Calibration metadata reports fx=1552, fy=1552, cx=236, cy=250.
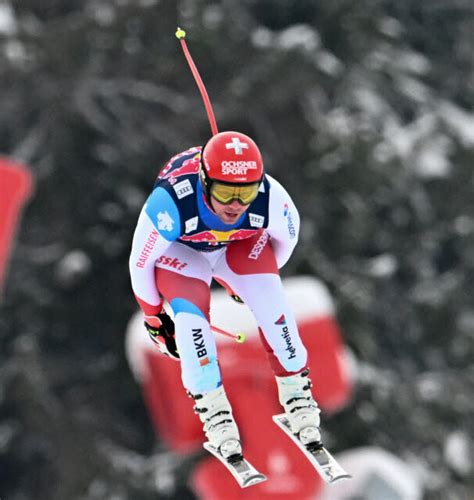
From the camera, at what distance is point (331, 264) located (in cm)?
2433

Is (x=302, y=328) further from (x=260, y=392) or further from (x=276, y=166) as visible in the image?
(x=276, y=166)

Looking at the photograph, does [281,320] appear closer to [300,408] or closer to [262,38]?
[300,408]

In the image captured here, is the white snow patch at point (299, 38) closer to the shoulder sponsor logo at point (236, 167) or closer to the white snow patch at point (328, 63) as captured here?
the white snow patch at point (328, 63)

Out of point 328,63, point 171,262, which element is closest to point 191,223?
point 171,262

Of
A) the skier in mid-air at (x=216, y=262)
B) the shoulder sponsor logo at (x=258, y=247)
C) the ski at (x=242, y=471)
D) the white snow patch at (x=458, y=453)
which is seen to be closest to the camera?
the skier in mid-air at (x=216, y=262)

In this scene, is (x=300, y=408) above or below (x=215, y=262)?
below

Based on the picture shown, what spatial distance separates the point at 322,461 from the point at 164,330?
3.94 feet

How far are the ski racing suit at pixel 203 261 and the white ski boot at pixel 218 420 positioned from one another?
0.07 meters

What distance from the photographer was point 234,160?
27.1 feet

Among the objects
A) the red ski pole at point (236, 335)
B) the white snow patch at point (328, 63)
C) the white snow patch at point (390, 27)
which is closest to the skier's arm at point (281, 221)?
the red ski pole at point (236, 335)

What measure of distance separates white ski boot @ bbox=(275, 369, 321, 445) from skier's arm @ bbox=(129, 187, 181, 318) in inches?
36.9

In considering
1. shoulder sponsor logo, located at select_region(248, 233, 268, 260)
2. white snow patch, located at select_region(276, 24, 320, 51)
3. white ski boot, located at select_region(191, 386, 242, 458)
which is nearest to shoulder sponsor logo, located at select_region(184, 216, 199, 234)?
shoulder sponsor logo, located at select_region(248, 233, 268, 260)

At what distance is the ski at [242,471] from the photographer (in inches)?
338

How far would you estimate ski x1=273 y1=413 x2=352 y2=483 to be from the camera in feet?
28.8
